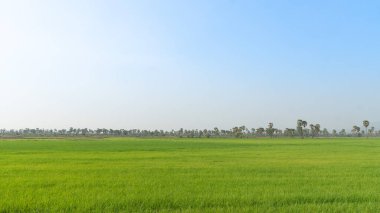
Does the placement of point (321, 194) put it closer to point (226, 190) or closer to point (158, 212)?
point (226, 190)

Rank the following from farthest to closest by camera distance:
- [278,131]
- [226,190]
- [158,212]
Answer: [278,131] < [226,190] < [158,212]

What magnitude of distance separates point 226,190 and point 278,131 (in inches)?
6740

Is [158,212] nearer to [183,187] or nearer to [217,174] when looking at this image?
[183,187]

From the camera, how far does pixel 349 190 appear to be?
1188cm

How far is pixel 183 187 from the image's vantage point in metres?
12.3

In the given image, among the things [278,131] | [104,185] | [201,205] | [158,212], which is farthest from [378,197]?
[278,131]

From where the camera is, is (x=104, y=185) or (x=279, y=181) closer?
(x=104, y=185)

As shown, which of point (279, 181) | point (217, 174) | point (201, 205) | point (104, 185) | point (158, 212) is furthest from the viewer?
point (217, 174)

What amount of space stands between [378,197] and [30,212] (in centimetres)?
874

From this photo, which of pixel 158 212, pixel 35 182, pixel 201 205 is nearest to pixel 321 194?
pixel 201 205

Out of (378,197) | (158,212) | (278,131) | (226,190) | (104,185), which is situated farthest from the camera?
(278,131)

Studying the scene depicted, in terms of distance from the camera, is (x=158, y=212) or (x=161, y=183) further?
(x=161, y=183)

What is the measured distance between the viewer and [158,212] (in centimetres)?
889

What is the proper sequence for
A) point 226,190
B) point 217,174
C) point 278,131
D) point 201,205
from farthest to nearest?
point 278,131, point 217,174, point 226,190, point 201,205
